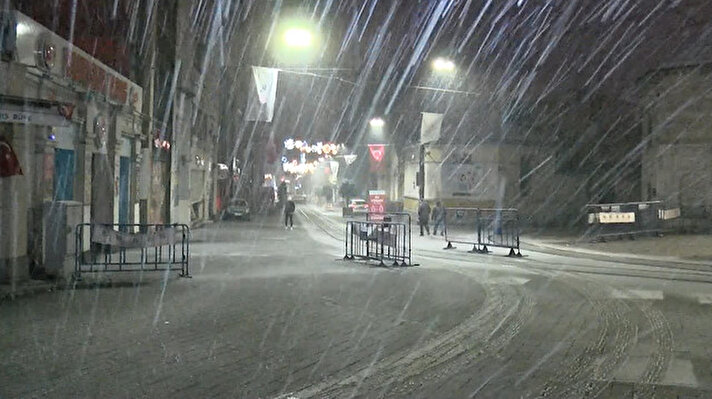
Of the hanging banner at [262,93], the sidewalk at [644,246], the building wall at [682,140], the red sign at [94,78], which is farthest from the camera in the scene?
the building wall at [682,140]

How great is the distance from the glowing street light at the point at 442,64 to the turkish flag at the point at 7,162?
78.7 feet

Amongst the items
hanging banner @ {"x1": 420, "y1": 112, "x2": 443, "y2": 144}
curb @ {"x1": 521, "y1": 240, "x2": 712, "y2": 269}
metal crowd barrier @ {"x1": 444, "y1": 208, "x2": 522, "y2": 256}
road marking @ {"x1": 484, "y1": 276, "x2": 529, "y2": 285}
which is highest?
hanging banner @ {"x1": 420, "y1": 112, "x2": 443, "y2": 144}

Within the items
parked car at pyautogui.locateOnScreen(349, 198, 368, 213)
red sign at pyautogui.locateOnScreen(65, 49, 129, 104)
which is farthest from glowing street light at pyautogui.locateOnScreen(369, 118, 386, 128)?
red sign at pyautogui.locateOnScreen(65, 49, 129, 104)

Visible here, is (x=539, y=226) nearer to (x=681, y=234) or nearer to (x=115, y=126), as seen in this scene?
(x=681, y=234)

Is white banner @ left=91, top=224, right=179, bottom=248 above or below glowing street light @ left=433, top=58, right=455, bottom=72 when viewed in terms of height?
below

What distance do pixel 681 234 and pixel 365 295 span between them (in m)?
20.9

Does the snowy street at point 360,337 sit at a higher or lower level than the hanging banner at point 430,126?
lower

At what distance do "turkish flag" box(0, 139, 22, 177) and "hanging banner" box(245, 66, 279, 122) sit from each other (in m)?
12.0

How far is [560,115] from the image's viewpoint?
37.6 m

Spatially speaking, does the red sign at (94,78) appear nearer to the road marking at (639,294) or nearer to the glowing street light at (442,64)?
the road marking at (639,294)

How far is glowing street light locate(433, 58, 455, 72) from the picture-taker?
3165 cm

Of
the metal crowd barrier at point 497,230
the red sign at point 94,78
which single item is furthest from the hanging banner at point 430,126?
the red sign at point 94,78

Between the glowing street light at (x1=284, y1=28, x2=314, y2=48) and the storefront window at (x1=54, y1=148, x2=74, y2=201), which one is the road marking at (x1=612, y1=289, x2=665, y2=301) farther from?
the glowing street light at (x1=284, y1=28, x2=314, y2=48)

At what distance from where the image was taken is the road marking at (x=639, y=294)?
11133 millimetres
